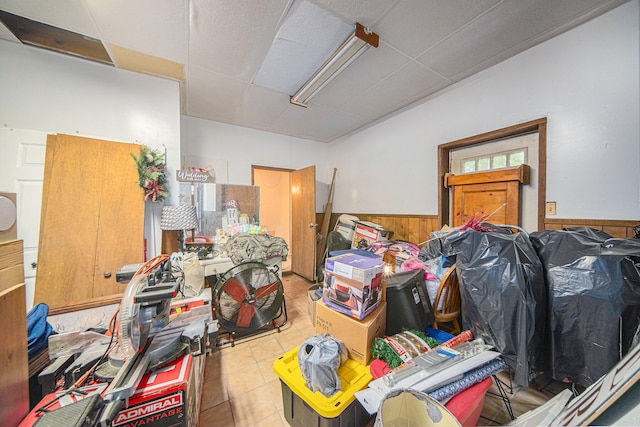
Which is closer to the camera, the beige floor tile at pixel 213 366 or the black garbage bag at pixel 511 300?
the black garbage bag at pixel 511 300

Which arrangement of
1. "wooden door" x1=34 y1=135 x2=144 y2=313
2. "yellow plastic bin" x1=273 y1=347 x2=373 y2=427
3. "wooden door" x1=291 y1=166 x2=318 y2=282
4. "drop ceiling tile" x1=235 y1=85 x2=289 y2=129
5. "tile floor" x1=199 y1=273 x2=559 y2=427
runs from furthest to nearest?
"wooden door" x1=291 y1=166 x2=318 y2=282 → "drop ceiling tile" x1=235 y1=85 x2=289 y2=129 → "wooden door" x1=34 y1=135 x2=144 y2=313 → "tile floor" x1=199 y1=273 x2=559 y2=427 → "yellow plastic bin" x1=273 y1=347 x2=373 y2=427

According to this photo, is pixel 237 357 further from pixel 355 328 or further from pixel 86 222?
pixel 86 222

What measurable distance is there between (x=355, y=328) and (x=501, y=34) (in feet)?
8.42

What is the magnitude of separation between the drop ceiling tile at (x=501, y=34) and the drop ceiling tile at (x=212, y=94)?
2046 millimetres

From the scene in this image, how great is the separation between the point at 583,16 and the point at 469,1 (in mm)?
942

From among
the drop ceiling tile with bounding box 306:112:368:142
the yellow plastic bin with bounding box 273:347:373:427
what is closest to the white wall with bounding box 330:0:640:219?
the drop ceiling tile with bounding box 306:112:368:142

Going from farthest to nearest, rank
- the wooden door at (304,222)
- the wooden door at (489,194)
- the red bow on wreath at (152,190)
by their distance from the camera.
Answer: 1. the wooden door at (304,222)
2. the red bow on wreath at (152,190)
3. the wooden door at (489,194)

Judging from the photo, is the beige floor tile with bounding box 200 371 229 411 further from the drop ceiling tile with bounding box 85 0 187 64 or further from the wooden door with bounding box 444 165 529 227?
the drop ceiling tile with bounding box 85 0 187 64

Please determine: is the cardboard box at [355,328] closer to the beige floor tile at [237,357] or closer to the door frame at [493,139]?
the beige floor tile at [237,357]

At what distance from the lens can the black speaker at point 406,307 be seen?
56.7 inches

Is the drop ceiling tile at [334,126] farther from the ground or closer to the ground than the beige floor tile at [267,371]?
farther from the ground

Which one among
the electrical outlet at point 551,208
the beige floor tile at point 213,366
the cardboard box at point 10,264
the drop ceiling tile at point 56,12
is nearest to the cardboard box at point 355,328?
the beige floor tile at point 213,366

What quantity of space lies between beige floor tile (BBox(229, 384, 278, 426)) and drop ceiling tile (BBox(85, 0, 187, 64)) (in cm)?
280

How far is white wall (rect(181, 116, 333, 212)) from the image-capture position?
3.15 metres
